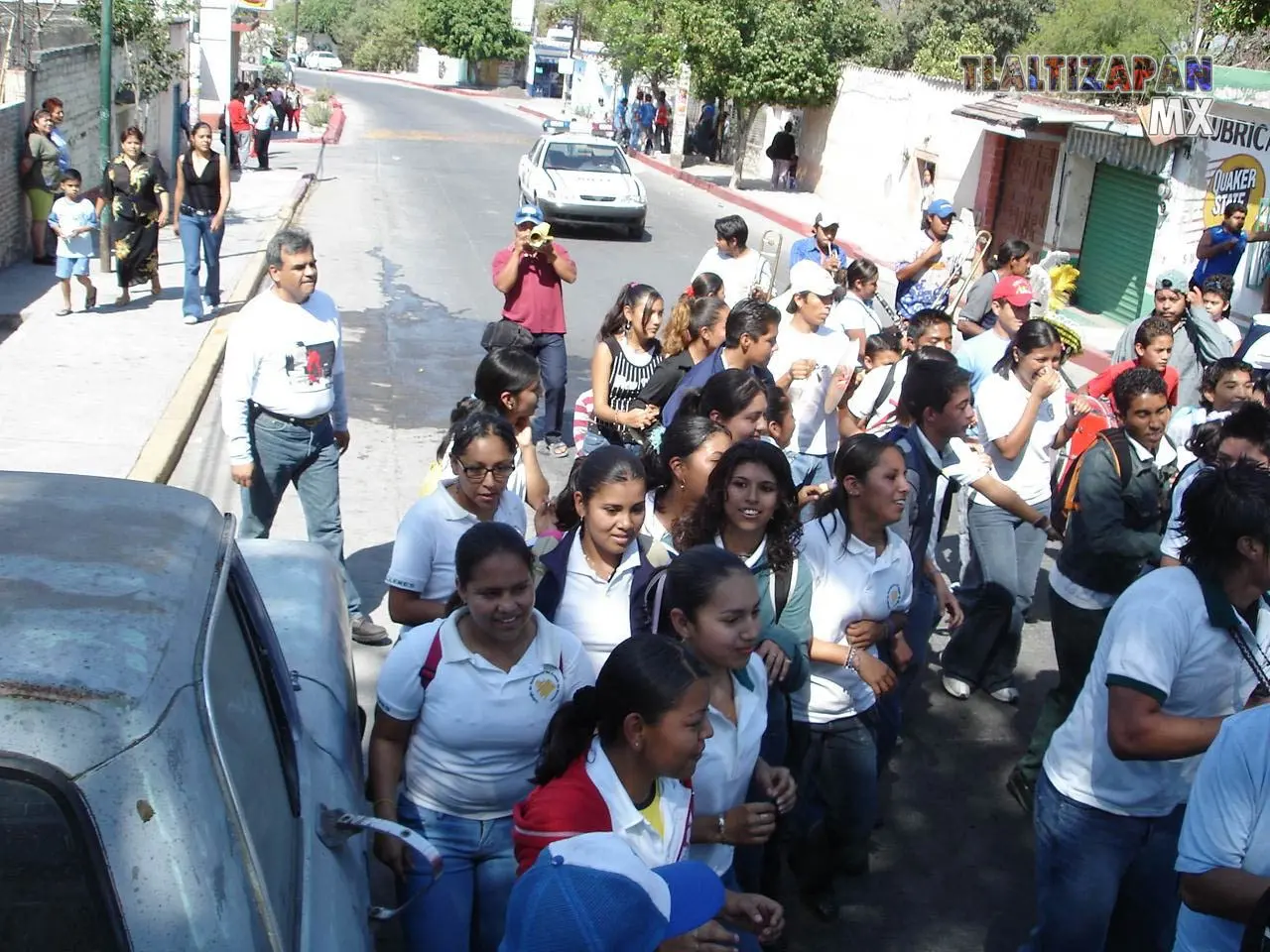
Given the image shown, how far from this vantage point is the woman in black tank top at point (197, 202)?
1263cm

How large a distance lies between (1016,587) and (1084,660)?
104cm

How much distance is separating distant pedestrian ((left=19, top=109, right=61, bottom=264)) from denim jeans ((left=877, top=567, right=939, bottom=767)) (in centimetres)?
1276

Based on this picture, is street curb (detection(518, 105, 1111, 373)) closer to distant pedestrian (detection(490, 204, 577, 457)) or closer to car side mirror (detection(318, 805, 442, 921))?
distant pedestrian (detection(490, 204, 577, 457))

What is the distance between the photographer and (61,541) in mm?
2420

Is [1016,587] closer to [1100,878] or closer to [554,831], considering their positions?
[1100,878]

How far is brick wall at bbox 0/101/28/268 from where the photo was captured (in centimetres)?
1491

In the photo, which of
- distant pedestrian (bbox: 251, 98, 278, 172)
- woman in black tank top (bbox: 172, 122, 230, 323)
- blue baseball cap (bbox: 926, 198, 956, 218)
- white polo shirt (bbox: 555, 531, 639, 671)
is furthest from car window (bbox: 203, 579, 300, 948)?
distant pedestrian (bbox: 251, 98, 278, 172)

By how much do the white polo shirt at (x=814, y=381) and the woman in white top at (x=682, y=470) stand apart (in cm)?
202

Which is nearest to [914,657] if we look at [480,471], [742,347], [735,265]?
[742,347]

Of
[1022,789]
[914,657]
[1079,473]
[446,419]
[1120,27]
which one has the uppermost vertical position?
[1120,27]

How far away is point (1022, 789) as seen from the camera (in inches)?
212

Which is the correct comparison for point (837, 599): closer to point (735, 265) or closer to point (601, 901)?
point (601, 901)

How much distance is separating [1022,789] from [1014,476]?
1.44 metres

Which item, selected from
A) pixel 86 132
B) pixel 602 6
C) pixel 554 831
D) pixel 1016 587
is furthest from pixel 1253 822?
pixel 602 6
